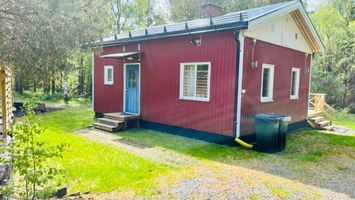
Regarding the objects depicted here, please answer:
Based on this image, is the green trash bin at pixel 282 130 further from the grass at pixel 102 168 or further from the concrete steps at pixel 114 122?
the concrete steps at pixel 114 122

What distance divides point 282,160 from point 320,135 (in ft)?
13.5

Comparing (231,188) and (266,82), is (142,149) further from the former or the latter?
(266,82)

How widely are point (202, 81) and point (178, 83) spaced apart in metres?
0.90

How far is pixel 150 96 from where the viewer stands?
31.3 ft

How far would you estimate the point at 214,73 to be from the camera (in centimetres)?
773

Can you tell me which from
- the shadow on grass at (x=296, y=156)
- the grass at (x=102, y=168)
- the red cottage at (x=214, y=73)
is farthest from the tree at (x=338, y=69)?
the grass at (x=102, y=168)

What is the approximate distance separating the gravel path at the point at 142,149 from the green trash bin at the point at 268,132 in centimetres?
211

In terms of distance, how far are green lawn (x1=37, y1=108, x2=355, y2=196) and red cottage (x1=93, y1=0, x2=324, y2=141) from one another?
0.84m

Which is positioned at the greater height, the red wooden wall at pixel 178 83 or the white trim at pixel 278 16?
the white trim at pixel 278 16

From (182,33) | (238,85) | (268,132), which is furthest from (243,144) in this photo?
(182,33)

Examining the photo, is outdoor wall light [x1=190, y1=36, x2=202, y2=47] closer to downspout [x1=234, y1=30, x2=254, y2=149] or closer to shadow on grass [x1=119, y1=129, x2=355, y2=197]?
downspout [x1=234, y1=30, x2=254, y2=149]

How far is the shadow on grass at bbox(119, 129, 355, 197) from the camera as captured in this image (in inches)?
209

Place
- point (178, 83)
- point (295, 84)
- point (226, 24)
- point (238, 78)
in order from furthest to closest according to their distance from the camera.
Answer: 1. point (295, 84)
2. point (178, 83)
3. point (238, 78)
4. point (226, 24)

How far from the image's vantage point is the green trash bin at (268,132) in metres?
6.92
